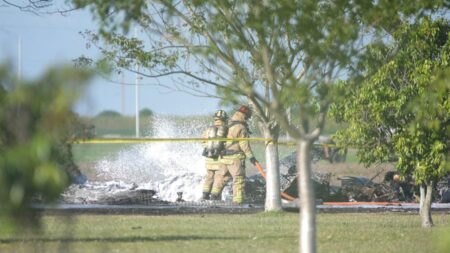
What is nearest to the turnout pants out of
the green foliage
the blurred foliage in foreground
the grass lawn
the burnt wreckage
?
the burnt wreckage

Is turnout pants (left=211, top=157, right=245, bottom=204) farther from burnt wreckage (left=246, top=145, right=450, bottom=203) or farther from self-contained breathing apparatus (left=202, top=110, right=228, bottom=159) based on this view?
burnt wreckage (left=246, top=145, right=450, bottom=203)

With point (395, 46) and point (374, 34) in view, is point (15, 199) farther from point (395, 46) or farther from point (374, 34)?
point (395, 46)

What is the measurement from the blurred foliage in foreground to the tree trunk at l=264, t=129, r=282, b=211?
1128 cm

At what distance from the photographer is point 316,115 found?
11141 mm

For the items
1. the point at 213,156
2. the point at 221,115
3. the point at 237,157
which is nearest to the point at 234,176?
the point at 237,157

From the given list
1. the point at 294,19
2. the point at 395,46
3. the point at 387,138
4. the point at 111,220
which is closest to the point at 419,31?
the point at 395,46

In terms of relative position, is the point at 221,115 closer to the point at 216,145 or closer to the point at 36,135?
the point at 216,145

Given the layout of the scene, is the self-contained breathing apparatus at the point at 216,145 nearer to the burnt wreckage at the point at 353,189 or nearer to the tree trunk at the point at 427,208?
the burnt wreckage at the point at 353,189

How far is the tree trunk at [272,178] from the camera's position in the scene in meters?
20.3

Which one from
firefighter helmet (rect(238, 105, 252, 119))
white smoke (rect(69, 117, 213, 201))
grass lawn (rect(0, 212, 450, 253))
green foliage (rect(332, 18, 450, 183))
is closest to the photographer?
grass lawn (rect(0, 212, 450, 253))

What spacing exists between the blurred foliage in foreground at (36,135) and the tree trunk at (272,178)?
11.3 metres

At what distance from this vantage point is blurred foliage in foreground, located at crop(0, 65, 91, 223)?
27.6 feet

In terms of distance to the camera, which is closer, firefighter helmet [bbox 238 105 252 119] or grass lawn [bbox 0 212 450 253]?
grass lawn [bbox 0 212 450 253]

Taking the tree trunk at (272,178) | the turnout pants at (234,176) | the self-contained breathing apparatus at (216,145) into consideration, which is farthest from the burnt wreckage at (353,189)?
the tree trunk at (272,178)
